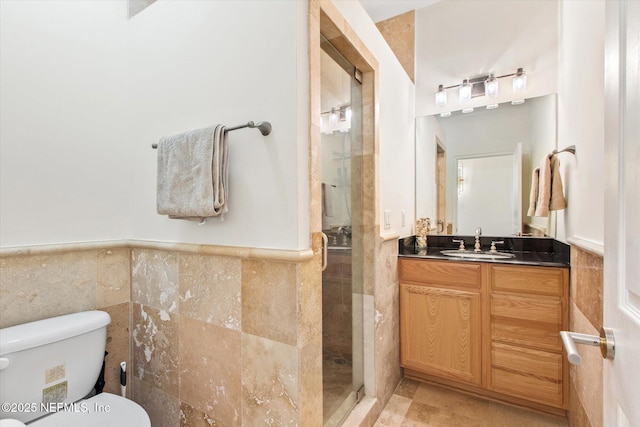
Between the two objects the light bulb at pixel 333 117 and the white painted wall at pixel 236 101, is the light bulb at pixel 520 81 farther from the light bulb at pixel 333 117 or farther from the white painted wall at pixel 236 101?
the white painted wall at pixel 236 101

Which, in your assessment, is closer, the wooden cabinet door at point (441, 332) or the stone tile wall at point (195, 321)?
the stone tile wall at point (195, 321)

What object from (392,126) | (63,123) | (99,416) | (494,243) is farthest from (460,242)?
(63,123)

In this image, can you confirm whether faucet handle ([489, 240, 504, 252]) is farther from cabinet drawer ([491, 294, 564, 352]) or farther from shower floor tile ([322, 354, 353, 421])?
shower floor tile ([322, 354, 353, 421])

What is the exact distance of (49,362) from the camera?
116 centimetres

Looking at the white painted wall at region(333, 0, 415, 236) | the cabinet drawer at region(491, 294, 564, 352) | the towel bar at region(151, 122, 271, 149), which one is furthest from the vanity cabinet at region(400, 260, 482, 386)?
the towel bar at region(151, 122, 271, 149)

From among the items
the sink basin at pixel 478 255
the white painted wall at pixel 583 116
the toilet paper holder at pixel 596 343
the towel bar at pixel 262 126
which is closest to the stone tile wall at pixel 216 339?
the towel bar at pixel 262 126

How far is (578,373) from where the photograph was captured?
4.88 feet

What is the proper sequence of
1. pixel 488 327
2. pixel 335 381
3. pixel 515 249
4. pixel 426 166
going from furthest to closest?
pixel 426 166 < pixel 515 249 < pixel 488 327 < pixel 335 381

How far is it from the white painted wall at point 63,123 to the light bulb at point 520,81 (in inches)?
104

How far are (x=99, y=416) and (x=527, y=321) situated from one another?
2.23m

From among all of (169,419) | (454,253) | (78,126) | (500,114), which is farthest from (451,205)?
(78,126)

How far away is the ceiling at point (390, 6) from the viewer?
2500 millimetres

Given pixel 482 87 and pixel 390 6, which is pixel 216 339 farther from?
pixel 390 6

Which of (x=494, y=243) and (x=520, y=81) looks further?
(x=494, y=243)
